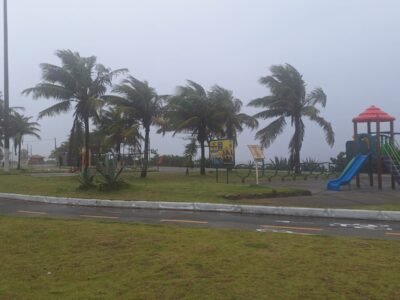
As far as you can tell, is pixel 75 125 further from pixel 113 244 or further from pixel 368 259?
pixel 368 259

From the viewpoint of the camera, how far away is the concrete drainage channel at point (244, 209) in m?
10.8

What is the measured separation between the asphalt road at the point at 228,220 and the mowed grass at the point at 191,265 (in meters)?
1.28

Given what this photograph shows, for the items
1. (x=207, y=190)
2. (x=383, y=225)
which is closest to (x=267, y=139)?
(x=207, y=190)

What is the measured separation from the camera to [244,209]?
11.9 metres

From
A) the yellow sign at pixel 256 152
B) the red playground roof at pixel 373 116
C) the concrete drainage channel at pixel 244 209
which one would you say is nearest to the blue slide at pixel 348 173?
the red playground roof at pixel 373 116

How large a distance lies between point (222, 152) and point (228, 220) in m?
15.4

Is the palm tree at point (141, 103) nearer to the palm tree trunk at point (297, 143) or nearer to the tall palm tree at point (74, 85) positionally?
the tall palm tree at point (74, 85)

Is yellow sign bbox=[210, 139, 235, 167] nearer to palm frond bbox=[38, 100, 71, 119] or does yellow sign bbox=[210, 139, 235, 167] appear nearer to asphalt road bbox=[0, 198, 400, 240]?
palm frond bbox=[38, 100, 71, 119]

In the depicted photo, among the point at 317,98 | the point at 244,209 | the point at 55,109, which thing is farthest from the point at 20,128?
the point at 244,209

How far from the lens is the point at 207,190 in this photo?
613 inches

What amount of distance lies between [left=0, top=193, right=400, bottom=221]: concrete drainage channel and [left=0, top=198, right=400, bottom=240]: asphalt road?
1.48 ft

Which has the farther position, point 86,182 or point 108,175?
point 86,182

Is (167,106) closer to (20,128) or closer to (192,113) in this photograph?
(192,113)

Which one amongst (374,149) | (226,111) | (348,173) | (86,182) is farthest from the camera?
(226,111)
